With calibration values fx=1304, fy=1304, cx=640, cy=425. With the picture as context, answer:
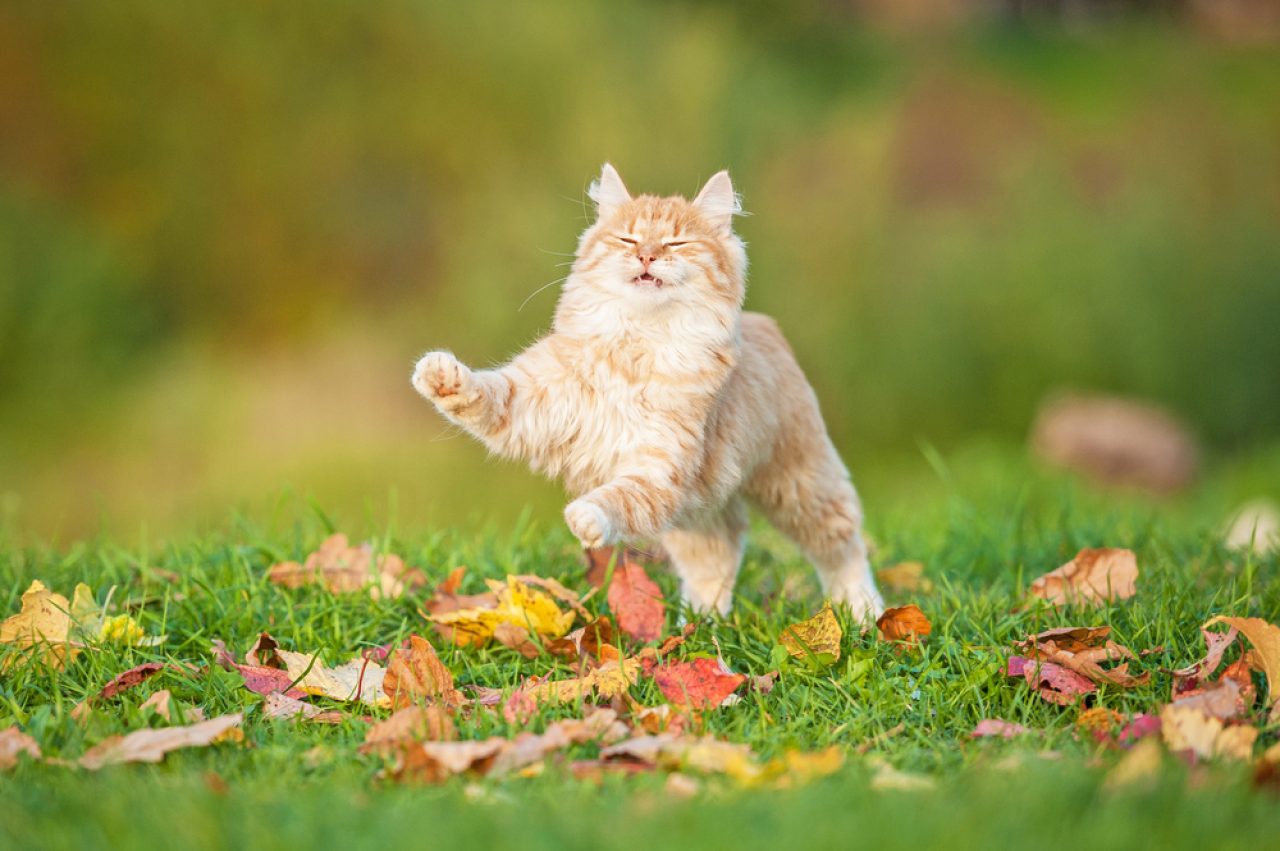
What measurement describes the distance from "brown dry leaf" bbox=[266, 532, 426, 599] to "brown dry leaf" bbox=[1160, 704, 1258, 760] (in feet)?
5.82

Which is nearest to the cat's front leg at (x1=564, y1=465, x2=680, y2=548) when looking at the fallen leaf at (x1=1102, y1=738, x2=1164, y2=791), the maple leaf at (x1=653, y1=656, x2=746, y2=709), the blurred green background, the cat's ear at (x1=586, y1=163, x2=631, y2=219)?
the maple leaf at (x1=653, y1=656, x2=746, y2=709)

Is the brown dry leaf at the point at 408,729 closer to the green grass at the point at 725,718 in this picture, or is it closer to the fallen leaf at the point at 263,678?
the green grass at the point at 725,718

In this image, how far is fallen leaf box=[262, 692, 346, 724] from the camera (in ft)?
8.54

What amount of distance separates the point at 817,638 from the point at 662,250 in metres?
0.96

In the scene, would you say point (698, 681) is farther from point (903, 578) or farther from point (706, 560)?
point (903, 578)

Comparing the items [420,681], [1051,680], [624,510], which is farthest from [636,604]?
[1051,680]

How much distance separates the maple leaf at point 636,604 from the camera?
302 cm

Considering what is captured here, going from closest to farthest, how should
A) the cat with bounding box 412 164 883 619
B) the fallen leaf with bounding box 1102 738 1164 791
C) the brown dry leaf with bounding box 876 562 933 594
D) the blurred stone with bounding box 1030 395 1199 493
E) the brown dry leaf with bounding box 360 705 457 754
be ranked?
the fallen leaf with bounding box 1102 738 1164 791 < the brown dry leaf with bounding box 360 705 457 754 < the cat with bounding box 412 164 883 619 < the brown dry leaf with bounding box 876 562 933 594 < the blurred stone with bounding box 1030 395 1199 493

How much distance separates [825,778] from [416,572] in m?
1.47

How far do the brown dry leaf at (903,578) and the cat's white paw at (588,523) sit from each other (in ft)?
4.53

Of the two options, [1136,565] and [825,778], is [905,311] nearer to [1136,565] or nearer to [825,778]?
[1136,565]

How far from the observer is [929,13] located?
30.7 ft

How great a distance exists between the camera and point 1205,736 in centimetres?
232

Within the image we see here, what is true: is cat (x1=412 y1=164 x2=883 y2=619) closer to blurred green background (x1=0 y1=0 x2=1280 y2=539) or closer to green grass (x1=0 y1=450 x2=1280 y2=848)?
green grass (x1=0 y1=450 x2=1280 y2=848)
